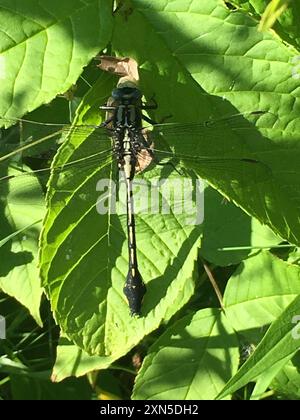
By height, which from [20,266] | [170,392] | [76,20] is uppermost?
[76,20]

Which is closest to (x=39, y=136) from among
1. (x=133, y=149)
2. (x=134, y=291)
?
(x=133, y=149)

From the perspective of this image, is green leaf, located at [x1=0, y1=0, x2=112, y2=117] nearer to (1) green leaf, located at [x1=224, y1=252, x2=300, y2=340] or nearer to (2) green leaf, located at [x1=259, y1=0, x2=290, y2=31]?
(2) green leaf, located at [x1=259, y1=0, x2=290, y2=31]

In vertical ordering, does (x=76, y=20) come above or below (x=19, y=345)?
above

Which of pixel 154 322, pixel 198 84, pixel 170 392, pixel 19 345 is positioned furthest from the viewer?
pixel 19 345

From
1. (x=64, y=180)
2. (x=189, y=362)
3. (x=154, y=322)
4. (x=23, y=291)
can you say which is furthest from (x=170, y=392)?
(x=64, y=180)

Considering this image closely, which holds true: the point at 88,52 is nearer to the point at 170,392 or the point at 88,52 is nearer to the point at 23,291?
the point at 23,291

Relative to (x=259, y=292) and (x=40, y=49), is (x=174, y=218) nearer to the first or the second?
(x=259, y=292)
